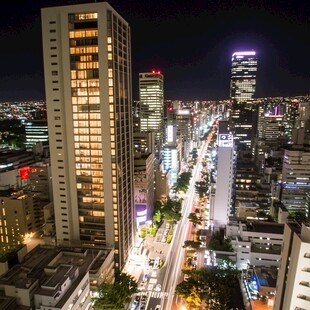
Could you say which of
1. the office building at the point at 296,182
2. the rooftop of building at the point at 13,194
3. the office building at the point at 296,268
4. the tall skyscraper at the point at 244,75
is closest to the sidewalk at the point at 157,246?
the rooftop of building at the point at 13,194

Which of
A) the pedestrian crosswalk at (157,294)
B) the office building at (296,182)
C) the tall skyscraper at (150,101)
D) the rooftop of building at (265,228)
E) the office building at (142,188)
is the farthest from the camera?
the tall skyscraper at (150,101)

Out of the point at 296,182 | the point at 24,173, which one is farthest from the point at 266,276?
the point at 24,173

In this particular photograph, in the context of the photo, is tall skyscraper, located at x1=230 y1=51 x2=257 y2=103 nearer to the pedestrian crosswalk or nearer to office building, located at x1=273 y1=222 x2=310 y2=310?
the pedestrian crosswalk

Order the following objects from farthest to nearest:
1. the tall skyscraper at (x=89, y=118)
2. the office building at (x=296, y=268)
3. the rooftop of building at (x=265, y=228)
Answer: the rooftop of building at (x=265, y=228) < the tall skyscraper at (x=89, y=118) < the office building at (x=296, y=268)

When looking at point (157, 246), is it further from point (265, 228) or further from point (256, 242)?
point (265, 228)

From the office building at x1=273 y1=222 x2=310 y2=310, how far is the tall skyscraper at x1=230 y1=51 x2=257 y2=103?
154m

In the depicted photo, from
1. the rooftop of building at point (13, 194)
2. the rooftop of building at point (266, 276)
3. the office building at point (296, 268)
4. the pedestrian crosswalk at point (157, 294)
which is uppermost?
the office building at point (296, 268)

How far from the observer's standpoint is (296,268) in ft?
60.1

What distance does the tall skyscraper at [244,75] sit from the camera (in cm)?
16375

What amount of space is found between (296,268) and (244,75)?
162971 mm

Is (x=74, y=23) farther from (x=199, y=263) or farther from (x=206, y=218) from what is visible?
(x=206, y=218)

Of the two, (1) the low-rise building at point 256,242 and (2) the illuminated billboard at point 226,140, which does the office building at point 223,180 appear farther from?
(1) the low-rise building at point 256,242

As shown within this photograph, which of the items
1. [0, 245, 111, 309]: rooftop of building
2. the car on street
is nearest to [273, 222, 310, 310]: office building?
[0, 245, 111, 309]: rooftop of building

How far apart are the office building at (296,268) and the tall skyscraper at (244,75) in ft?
504
